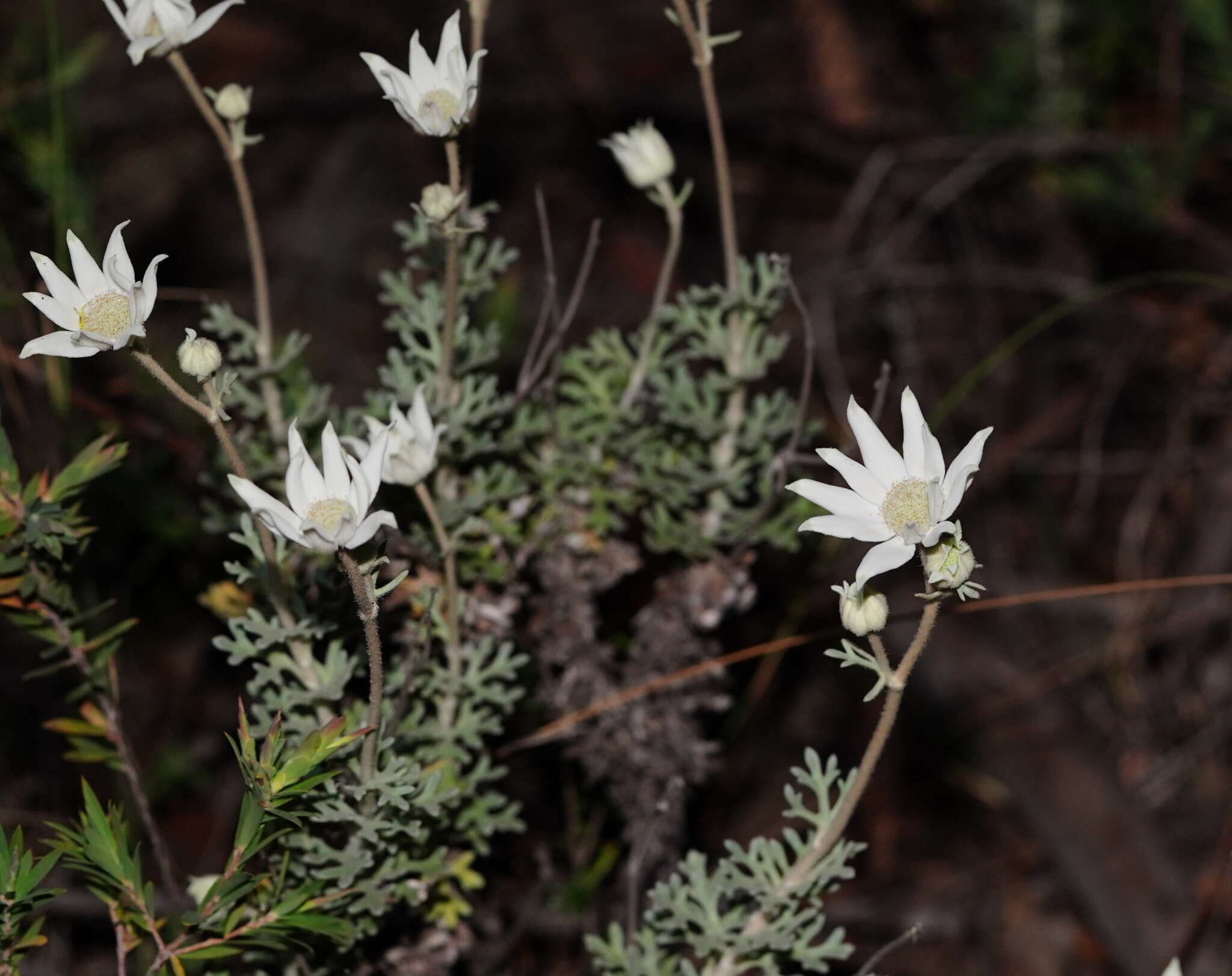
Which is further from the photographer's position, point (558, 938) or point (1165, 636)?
point (1165, 636)

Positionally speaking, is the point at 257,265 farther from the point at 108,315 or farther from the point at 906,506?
the point at 906,506

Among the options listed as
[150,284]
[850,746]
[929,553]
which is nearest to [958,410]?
[850,746]

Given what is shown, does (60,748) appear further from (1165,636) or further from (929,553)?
(1165,636)

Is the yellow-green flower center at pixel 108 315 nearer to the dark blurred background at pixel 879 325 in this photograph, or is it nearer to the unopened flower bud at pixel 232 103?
the unopened flower bud at pixel 232 103

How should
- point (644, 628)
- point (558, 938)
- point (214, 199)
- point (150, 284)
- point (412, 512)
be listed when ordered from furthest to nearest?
point (214, 199) → point (558, 938) → point (644, 628) → point (412, 512) → point (150, 284)

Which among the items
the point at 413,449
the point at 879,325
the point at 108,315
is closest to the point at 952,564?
the point at 413,449

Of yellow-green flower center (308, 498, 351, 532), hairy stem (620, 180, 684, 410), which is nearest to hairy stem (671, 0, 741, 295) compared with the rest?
hairy stem (620, 180, 684, 410)
